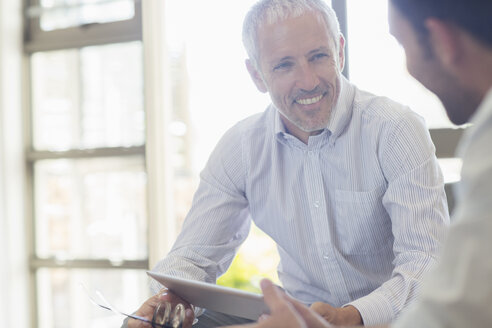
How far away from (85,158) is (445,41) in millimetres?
2369

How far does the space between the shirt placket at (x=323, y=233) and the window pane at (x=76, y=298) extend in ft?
4.83

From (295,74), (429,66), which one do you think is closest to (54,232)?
(295,74)

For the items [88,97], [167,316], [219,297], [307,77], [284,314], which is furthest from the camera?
[88,97]

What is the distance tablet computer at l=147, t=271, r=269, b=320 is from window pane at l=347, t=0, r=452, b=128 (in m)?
1.31

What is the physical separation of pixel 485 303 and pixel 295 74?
1108 millimetres

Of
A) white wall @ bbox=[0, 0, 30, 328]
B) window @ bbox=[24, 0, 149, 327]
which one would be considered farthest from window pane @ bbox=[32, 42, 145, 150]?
white wall @ bbox=[0, 0, 30, 328]

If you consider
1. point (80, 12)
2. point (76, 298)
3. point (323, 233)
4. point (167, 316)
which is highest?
point (80, 12)

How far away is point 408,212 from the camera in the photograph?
4.75 ft

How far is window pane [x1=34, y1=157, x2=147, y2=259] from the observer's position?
2795 millimetres

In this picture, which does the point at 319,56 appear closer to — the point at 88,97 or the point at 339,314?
the point at 339,314

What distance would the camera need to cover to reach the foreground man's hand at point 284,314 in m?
0.87

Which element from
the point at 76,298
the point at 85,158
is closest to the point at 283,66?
the point at 85,158

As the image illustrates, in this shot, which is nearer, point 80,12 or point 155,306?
point 155,306

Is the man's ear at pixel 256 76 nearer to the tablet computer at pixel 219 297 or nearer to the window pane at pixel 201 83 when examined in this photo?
the tablet computer at pixel 219 297
